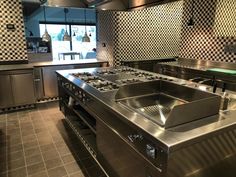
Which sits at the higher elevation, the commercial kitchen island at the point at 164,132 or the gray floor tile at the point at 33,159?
the commercial kitchen island at the point at 164,132

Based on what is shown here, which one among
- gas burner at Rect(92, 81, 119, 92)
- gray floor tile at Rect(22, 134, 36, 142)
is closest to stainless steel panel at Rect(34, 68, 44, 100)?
gray floor tile at Rect(22, 134, 36, 142)

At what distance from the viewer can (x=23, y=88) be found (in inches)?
152

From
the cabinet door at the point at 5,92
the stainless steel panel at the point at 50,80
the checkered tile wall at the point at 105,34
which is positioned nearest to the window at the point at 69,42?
the checkered tile wall at the point at 105,34

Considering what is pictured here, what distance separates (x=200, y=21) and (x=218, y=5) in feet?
1.60

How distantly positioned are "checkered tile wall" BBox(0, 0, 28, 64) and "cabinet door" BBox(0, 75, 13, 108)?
0.65 meters

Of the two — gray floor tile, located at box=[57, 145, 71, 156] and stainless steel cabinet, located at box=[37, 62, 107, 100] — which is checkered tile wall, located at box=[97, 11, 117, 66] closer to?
stainless steel cabinet, located at box=[37, 62, 107, 100]

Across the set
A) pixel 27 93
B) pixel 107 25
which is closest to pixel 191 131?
pixel 27 93

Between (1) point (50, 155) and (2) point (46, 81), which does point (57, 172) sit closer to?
(1) point (50, 155)

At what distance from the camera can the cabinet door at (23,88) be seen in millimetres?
3771

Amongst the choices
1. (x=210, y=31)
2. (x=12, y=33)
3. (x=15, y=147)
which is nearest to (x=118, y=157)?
(x=15, y=147)

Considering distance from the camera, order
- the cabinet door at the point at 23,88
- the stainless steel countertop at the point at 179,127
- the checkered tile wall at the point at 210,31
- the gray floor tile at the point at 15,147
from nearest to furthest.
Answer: the stainless steel countertop at the point at 179,127 < the gray floor tile at the point at 15,147 < the checkered tile wall at the point at 210,31 < the cabinet door at the point at 23,88

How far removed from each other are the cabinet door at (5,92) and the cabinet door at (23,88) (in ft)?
0.23

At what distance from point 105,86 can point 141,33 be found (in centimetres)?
294

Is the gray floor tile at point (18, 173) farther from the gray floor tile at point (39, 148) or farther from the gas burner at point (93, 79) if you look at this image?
the gas burner at point (93, 79)
